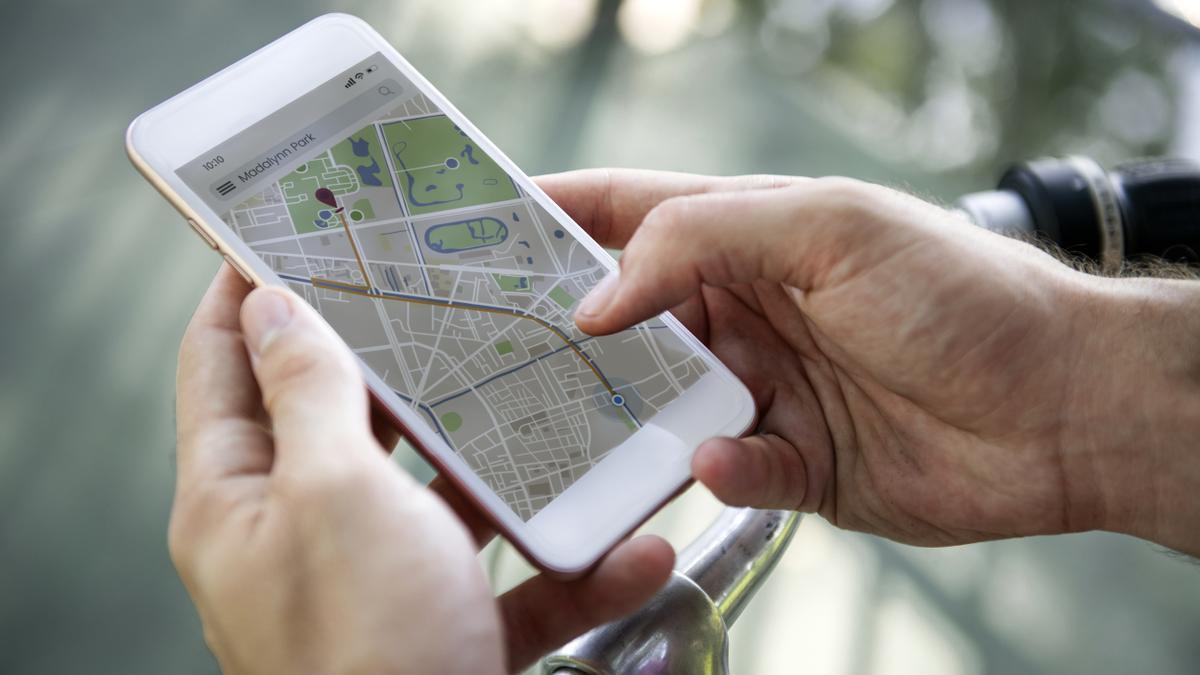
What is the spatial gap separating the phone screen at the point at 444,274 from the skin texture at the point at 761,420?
5 cm

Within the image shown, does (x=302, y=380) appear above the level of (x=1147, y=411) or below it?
above

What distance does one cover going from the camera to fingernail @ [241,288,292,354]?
0.46 m

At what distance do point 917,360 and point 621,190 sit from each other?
0.25 metres

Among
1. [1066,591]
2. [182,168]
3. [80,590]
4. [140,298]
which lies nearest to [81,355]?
[140,298]

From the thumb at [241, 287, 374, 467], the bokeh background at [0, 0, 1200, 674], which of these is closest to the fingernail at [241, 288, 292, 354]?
the thumb at [241, 287, 374, 467]

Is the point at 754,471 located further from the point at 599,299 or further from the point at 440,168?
the point at 440,168

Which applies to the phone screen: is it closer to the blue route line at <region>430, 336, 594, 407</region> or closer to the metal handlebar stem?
the blue route line at <region>430, 336, 594, 407</region>

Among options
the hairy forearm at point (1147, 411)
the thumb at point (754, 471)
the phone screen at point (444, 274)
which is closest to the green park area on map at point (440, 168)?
the phone screen at point (444, 274)

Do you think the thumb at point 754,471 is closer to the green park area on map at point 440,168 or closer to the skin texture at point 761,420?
the skin texture at point 761,420

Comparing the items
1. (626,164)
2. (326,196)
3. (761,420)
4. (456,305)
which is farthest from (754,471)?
(626,164)

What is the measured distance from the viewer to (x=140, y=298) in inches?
33.6

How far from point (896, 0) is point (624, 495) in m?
0.91

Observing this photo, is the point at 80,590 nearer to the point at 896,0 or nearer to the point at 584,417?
the point at 584,417

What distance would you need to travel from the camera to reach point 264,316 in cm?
46
